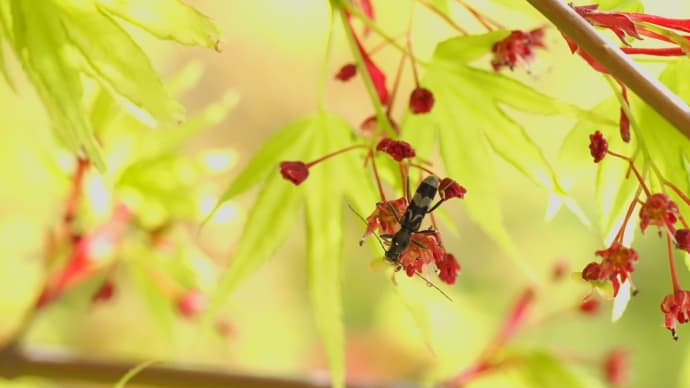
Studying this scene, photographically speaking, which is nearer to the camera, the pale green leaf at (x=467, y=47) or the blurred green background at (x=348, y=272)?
the pale green leaf at (x=467, y=47)

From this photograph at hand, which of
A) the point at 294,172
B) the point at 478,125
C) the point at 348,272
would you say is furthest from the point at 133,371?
the point at 348,272

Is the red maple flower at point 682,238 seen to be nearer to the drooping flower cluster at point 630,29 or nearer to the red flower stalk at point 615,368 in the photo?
the drooping flower cluster at point 630,29

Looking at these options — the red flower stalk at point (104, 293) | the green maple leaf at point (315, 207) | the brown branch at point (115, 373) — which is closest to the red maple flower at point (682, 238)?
the green maple leaf at point (315, 207)

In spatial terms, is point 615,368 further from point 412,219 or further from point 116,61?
point 116,61

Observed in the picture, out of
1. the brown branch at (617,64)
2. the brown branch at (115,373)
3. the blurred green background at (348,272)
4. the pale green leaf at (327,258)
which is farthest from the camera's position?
the blurred green background at (348,272)

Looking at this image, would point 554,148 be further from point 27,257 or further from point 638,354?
point 27,257

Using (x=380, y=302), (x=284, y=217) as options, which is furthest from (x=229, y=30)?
(x=284, y=217)
